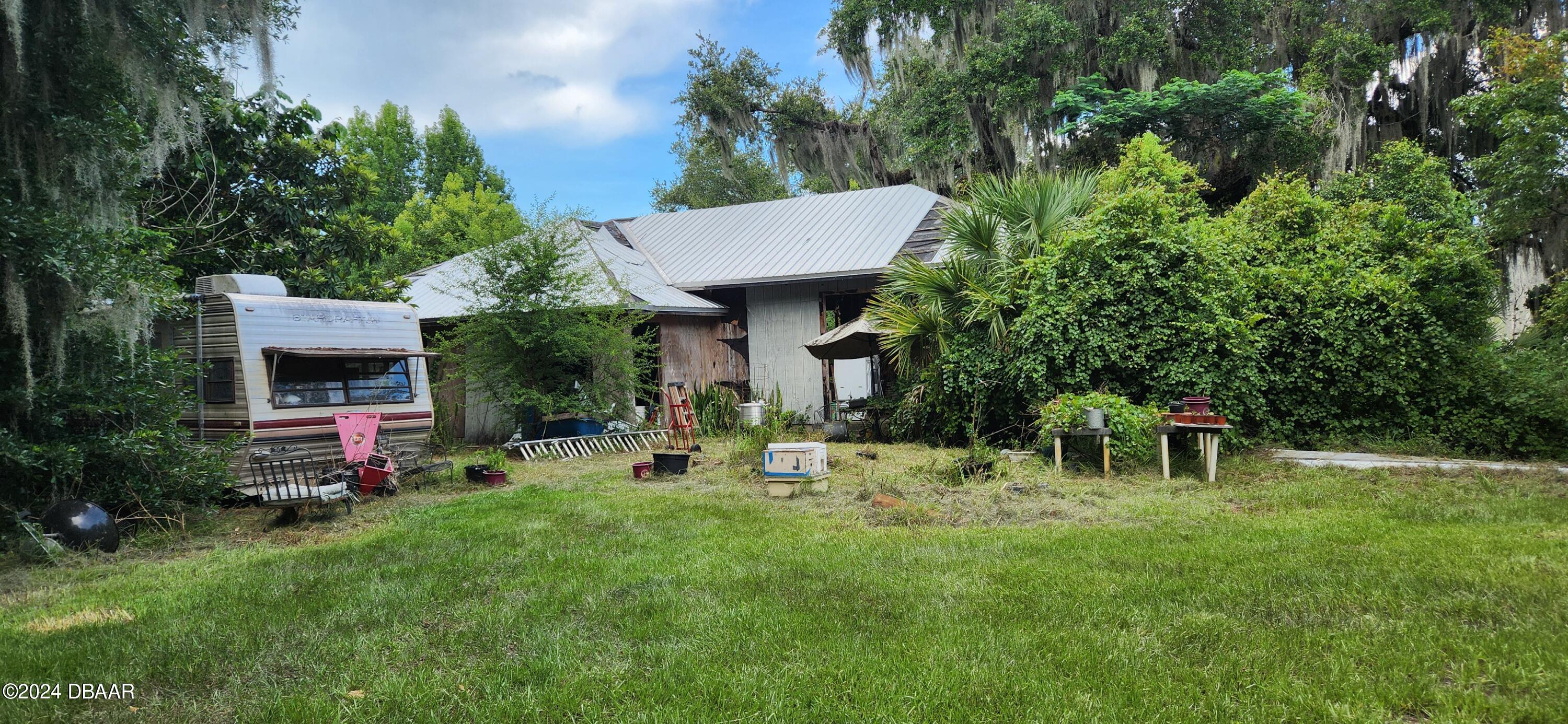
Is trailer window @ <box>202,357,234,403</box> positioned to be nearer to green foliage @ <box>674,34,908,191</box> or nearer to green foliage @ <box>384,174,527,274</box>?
green foliage @ <box>384,174,527,274</box>

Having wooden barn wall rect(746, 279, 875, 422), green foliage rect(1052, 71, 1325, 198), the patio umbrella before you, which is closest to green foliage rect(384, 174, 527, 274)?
wooden barn wall rect(746, 279, 875, 422)

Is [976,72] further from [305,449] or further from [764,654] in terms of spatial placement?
[764,654]

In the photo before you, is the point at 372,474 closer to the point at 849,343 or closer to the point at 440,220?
the point at 849,343

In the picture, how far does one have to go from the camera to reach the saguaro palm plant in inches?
387

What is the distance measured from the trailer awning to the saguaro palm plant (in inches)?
254

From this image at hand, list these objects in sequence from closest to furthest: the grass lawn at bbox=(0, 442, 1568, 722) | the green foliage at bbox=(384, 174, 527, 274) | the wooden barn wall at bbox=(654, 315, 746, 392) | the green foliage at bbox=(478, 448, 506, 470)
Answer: the grass lawn at bbox=(0, 442, 1568, 722), the green foliage at bbox=(478, 448, 506, 470), the wooden barn wall at bbox=(654, 315, 746, 392), the green foliage at bbox=(384, 174, 527, 274)

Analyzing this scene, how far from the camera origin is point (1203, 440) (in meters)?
7.59

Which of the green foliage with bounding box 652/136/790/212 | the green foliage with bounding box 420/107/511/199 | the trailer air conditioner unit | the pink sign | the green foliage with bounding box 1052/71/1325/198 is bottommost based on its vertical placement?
the pink sign

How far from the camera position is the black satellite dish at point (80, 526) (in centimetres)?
568

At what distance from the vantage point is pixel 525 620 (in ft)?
12.4

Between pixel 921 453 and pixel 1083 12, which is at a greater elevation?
pixel 1083 12

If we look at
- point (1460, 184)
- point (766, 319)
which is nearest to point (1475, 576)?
point (766, 319)

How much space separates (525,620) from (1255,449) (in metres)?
8.19

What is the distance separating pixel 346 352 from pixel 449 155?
2818cm
